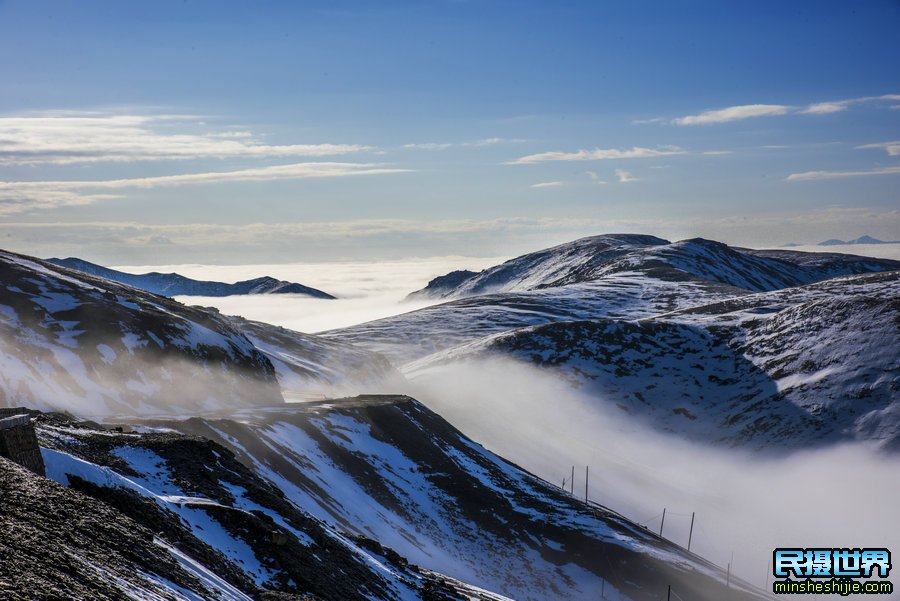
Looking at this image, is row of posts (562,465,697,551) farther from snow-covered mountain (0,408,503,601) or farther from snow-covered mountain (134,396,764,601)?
snow-covered mountain (0,408,503,601)

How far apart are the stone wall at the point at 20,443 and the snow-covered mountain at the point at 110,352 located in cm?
5974

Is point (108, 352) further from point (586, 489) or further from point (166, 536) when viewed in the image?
point (166, 536)

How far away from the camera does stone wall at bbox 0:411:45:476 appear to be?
30078 mm

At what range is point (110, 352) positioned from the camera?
107750 millimetres

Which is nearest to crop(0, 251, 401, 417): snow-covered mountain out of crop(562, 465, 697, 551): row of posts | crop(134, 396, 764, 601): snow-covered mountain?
crop(134, 396, 764, 601): snow-covered mountain

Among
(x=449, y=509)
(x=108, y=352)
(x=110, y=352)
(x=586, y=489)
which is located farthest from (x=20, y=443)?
(x=586, y=489)

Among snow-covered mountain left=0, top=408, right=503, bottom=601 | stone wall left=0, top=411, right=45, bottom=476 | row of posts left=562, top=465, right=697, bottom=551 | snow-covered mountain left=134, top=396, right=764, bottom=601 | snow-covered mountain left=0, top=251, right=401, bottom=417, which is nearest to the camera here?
snow-covered mountain left=0, top=408, right=503, bottom=601

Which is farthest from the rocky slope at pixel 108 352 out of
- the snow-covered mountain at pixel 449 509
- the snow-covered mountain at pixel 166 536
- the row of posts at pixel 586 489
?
the row of posts at pixel 586 489

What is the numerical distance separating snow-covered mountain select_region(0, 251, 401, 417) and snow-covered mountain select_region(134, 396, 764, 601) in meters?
14.4

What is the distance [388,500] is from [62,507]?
6043cm

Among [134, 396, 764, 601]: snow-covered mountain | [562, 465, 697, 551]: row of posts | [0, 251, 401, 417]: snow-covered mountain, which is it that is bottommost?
[562, 465, 697, 551]: row of posts

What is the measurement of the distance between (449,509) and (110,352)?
48.2 m

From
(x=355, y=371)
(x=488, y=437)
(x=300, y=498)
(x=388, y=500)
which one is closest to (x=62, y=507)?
(x=300, y=498)

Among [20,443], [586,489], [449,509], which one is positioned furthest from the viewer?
[586,489]
